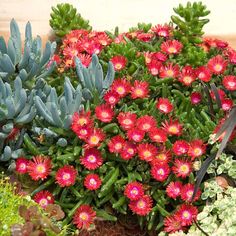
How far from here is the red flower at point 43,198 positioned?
395 cm

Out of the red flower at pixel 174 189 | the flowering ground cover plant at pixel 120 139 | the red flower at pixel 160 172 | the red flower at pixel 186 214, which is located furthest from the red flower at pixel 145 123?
the red flower at pixel 186 214

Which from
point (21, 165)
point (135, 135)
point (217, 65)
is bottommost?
point (21, 165)

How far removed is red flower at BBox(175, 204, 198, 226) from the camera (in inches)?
151

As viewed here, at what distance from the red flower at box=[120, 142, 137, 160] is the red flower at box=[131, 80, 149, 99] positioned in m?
0.33

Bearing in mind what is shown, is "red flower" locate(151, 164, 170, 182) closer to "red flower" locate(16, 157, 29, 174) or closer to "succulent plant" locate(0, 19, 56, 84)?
"red flower" locate(16, 157, 29, 174)

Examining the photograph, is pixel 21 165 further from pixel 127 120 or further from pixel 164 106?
pixel 164 106

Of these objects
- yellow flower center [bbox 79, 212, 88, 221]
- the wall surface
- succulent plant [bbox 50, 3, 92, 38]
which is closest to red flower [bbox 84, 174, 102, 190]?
yellow flower center [bbox 79, 212, 88, 221]

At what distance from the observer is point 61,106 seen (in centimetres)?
402

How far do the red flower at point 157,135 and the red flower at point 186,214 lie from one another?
0.35 meters

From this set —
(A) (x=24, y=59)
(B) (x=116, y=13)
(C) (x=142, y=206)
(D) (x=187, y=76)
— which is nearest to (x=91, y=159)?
(C) (x=142, y=206)

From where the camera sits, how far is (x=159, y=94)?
173 inches

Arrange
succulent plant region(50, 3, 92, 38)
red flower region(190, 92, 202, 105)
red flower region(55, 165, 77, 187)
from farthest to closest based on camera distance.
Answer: succulent plant region(50, 3, 92, 38)
red flower region(190, 92, 202, 105)
red flower region(55, 165, 77, 187)

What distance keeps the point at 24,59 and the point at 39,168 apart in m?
0.61

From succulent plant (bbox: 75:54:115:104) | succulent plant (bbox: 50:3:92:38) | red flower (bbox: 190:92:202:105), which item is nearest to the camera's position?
succulent plant (bbox: 75:54:115:104)
